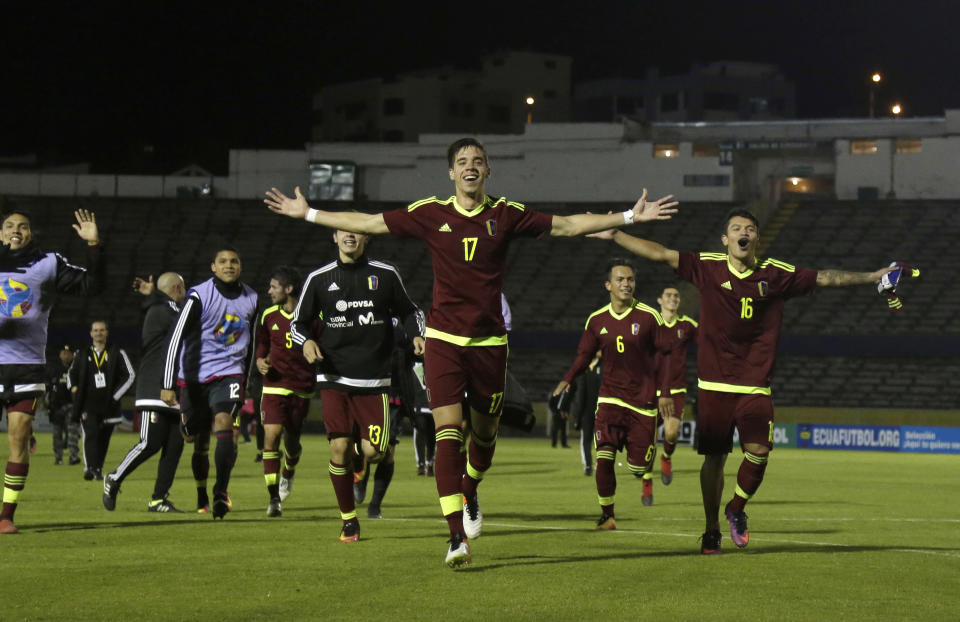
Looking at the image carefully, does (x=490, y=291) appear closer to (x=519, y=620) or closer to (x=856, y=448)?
(x=519, y=620)

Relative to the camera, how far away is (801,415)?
1622 inches

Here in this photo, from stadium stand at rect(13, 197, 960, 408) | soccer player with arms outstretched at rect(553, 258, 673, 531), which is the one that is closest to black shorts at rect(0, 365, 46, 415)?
soccer player with arms outstretched at rect(553, 258, 673, 531)

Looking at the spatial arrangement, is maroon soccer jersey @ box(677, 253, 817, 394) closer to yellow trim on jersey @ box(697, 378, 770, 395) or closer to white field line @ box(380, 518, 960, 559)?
yellow trim on jersey @ box(697, 378, 770, 395)

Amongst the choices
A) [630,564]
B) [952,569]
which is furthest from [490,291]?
[952,569]

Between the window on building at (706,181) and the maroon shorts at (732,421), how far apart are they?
5413cm

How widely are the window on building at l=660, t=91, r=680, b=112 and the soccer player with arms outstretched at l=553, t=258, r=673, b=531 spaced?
9999 centimetres

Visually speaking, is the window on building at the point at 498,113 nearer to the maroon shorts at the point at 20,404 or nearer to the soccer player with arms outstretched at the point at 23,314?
the soccer player with arms outstretched at the point at 23,314

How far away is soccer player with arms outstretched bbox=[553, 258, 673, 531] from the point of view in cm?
1292

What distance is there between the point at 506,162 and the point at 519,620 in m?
59.2

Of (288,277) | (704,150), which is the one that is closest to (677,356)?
(288,277)

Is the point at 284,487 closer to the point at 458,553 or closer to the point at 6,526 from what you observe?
the point at 6,526

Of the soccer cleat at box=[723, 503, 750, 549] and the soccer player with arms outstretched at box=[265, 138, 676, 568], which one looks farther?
the soccer cleat at box=[723, 503, 750, 549]

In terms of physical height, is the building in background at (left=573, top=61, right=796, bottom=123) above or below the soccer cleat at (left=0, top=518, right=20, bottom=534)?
above

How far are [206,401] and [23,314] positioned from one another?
2113 mm
